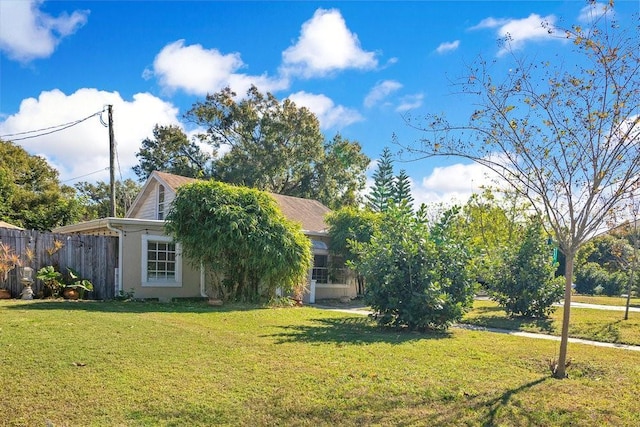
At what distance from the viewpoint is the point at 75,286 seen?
13.5 metres

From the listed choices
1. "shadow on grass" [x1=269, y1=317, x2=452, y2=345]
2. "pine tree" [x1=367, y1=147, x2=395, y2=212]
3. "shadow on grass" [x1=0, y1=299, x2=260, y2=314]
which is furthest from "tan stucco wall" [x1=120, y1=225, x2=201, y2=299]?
"pine tree" [x1=367, y1=147, x2=395, y2=212]

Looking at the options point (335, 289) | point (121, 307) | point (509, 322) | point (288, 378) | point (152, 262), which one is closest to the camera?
point (288, 378)

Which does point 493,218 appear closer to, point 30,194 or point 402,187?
point 402,187

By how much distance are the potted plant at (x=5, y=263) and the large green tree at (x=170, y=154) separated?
→ 68.0ft

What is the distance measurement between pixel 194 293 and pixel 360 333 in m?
7.76

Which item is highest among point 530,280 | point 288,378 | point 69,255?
point 69,255

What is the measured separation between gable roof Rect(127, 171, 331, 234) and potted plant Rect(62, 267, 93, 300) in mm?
4798

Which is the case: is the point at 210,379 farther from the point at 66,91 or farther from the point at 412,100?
the point at 66,91

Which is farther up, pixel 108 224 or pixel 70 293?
pixel 108 224

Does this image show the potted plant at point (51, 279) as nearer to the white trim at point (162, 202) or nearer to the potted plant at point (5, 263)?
the potted plant at point (5, 263)

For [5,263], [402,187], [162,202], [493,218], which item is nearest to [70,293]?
[5,263]

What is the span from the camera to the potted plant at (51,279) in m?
13.2

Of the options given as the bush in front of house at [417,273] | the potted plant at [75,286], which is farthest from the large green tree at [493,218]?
the potted plant at [75,286]

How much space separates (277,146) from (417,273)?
2452 centimetres
